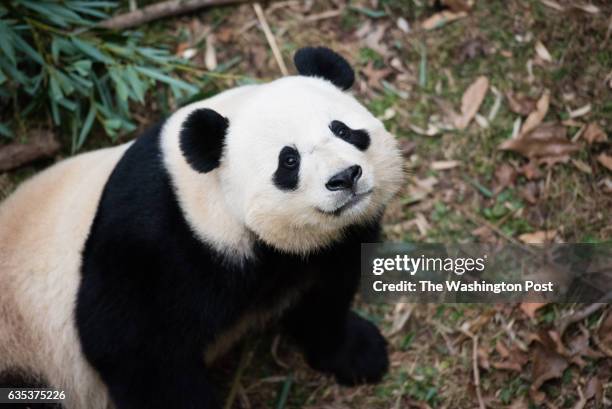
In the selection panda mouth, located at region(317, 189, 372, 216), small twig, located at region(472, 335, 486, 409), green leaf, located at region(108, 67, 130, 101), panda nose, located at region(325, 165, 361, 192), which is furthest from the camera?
green leaf, located at region(108, 67, 130, 101)

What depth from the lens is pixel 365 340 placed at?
343 centimetres

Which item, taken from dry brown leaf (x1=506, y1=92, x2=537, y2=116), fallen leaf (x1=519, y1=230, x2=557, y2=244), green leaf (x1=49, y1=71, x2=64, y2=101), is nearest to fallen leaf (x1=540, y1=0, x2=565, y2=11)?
dry brown leaf (x1=506, y1=92, x2=537, y2=116)

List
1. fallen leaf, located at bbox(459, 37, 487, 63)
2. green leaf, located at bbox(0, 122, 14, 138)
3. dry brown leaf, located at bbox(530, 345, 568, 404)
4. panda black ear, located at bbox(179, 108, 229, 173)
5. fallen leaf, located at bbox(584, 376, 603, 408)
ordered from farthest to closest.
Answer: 1. fallen leaf, located at bbox(459, 37, 487, 63)
2. green leaf, located at bbox(0, 122, 14, 138)
3. dry brown leaf, located at bbox(530, 345, 568, 404)
4. fallen leaf, located at bbox(584, 376, 603, 408)
5. panda black ear, located at bbox(179, 108, 229, 173)

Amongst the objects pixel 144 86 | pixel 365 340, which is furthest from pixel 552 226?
pixel 144 86

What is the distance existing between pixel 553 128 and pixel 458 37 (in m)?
0.77

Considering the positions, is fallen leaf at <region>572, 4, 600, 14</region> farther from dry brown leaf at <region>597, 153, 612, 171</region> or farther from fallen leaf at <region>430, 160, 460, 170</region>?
fallen leaf at <region>430, 160, 460, 170</region>

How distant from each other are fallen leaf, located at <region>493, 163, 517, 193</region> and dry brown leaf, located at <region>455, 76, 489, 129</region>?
1.05 ft

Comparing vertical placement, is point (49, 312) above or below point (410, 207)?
above

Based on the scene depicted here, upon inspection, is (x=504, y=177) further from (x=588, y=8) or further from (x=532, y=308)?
(x=588, y=8)

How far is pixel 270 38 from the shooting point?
162 inches

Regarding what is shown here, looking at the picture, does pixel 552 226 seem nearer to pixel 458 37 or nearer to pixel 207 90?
pixel 458 37

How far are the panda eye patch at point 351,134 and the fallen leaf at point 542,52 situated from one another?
181 cm

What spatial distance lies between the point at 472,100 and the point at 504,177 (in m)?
0.49

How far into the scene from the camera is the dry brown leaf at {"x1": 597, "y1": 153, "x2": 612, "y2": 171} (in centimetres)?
345
